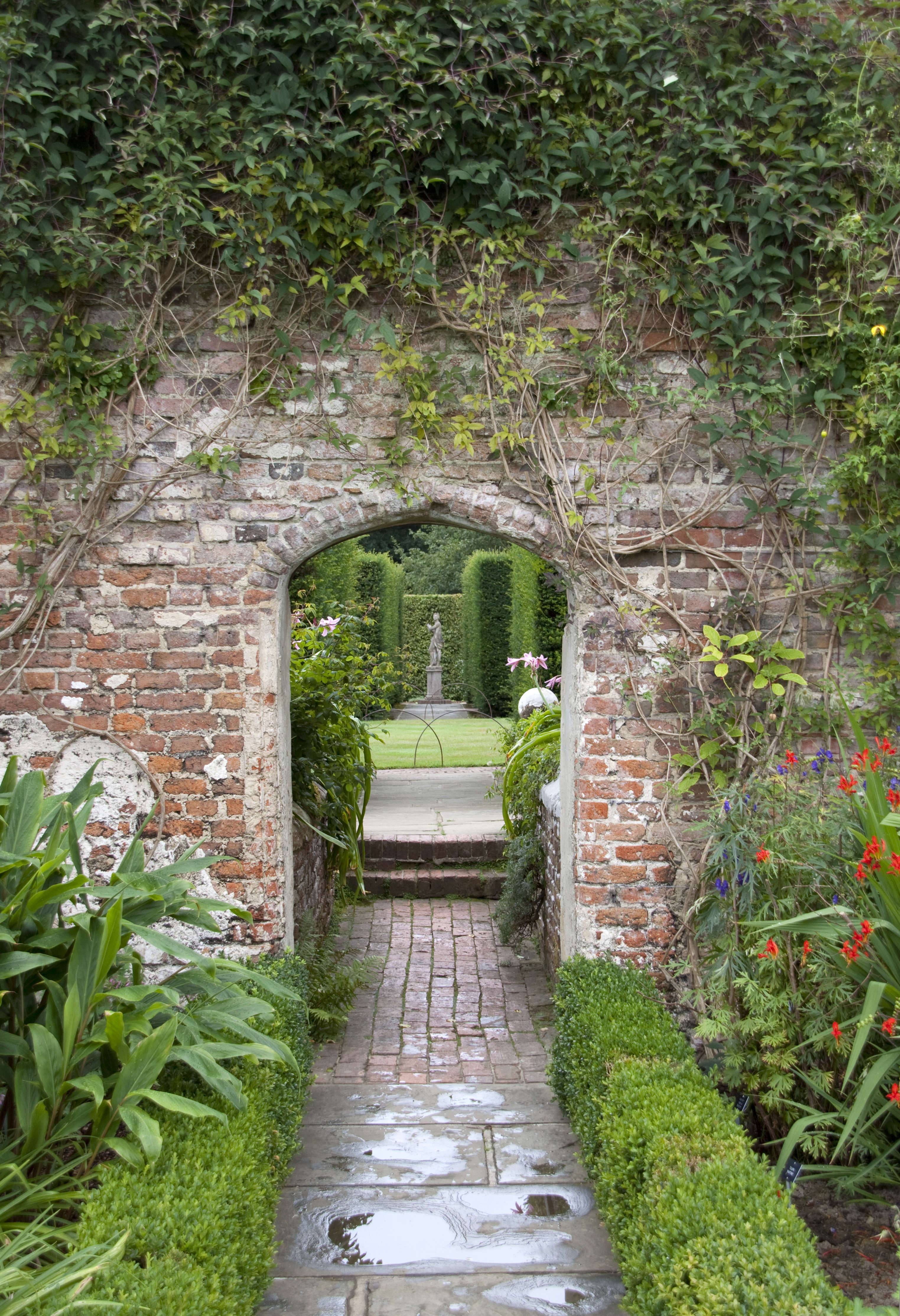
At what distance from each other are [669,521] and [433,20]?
6.76 feet

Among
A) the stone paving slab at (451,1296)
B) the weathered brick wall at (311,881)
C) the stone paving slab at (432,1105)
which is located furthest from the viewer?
the weathered brick wall at (311,881)

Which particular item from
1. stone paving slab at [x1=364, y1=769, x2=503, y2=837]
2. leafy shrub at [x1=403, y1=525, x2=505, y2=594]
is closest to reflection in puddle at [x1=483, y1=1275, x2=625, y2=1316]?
stone paving slab at [x1=364, y1=769, x2=503, y2=837]

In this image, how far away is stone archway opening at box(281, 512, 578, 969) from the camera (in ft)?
15.9

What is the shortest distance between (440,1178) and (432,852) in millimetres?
4151

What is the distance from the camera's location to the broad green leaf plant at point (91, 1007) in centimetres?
249

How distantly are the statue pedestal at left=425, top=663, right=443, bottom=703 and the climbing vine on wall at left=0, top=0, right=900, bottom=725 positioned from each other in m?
17.7

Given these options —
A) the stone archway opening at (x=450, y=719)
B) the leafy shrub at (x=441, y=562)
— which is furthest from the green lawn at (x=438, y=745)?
the leafy shrub at (x=441, y=562)

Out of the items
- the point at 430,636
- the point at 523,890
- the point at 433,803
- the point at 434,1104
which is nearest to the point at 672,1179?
the point at 434,1104

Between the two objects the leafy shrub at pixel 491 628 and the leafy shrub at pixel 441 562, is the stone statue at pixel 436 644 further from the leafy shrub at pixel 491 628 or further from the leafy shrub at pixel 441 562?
the leafy shrub at pixel 441 562

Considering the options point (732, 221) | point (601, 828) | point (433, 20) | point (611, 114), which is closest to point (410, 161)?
point (433, 20)

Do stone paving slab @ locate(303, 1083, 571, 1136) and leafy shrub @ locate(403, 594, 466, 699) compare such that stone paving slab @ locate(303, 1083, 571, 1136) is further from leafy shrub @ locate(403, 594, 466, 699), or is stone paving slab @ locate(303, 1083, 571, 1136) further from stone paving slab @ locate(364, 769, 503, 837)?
leafy shrub @ locate(403, 594, 466, 699)

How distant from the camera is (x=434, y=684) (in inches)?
851

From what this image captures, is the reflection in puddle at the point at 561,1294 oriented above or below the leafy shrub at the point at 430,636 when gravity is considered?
below

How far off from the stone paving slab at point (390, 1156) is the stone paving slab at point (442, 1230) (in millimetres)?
61
